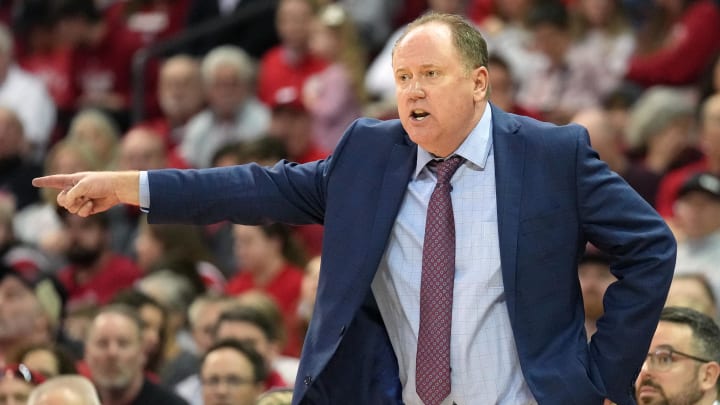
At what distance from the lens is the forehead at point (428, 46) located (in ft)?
10.4

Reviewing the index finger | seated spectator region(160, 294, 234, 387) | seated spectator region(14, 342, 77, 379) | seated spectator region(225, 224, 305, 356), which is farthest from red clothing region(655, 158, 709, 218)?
the index finger

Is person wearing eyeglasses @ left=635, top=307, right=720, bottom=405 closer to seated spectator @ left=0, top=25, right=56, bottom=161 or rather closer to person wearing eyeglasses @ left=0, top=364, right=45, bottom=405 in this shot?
person wearing eyeglasses @ left=0, top=364, right=45, bottom=405

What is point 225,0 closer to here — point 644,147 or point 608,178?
point 644,147

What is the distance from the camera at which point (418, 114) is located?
323 centimetres

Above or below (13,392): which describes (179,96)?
above

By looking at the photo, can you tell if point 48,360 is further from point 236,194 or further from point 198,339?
point 236,194

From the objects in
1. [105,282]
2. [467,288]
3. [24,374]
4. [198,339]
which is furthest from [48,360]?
[467,288]

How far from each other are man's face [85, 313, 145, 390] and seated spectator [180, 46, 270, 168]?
2.95 m

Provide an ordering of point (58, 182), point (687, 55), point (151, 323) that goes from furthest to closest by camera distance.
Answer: point (687, 55), point (151, 323), point (58, 182)

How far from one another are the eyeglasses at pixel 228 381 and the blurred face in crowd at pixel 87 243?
8.05ft

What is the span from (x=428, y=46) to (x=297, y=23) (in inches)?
241

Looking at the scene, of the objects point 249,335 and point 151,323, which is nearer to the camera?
point 249,335

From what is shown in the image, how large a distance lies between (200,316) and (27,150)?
143 inches

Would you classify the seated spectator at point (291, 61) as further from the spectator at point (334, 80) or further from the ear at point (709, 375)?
the ear at point (709, 375)
